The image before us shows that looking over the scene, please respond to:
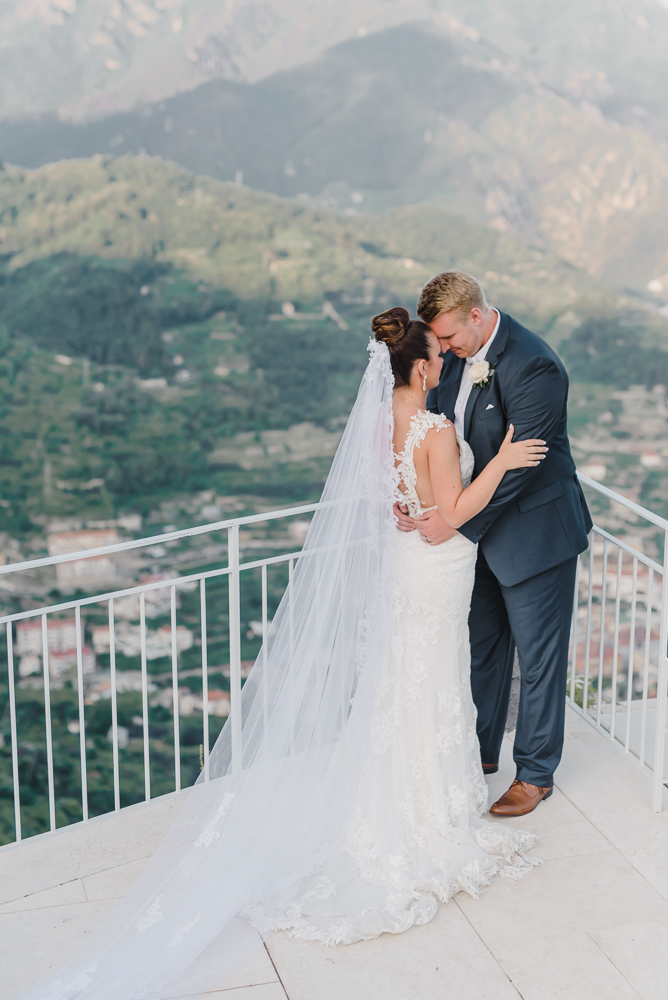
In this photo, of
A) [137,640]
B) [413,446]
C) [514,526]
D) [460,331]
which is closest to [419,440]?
[413,446]

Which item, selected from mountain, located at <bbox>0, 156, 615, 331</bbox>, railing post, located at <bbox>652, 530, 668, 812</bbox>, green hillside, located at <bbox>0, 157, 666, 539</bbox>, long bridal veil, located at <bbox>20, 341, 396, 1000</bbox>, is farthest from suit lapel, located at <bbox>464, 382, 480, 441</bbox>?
mountain, located at <bbox>0, 156, 615, 331</bbox>

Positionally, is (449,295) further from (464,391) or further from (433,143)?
(433,143)

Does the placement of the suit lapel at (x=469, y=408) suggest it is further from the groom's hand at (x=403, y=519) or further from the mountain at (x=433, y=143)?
the mountain at (x=433, y=143)

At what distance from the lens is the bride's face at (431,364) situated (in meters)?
2.23

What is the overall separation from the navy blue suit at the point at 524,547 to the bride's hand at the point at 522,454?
4 cm

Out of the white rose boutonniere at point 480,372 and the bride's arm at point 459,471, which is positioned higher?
the white rose boutonniere at point 480,372

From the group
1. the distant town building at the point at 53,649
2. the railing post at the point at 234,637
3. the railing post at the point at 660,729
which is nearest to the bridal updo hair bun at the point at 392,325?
the railing post at the point at 234,637

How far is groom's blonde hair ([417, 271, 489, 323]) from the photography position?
2.34 m

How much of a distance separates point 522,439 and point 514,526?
0.91 feet

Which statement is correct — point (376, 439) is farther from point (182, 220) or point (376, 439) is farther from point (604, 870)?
point (182, 220)

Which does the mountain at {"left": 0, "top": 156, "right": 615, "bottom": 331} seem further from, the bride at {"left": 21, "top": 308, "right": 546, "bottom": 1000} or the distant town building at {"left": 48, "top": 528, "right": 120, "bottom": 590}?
the bride at {"left": 21, "top": 308, "right": 546, "bottom": 1000}

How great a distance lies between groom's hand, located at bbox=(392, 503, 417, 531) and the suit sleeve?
0.45 ft

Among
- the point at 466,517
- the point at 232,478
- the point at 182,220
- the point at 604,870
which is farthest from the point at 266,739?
the point at 182,220

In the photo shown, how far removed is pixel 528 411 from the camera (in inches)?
94.7
